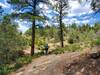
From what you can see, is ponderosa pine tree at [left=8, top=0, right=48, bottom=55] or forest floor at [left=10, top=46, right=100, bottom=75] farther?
ponderosa pine tree at [left=8, top=0, right=48, bottom=55]

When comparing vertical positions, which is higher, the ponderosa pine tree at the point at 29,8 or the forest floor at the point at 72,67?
the ponderosa pine tree at the point at 29,8

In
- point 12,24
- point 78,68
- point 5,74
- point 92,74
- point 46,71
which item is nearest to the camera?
point 92,74

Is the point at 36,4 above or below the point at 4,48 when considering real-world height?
above

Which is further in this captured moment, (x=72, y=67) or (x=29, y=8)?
(x=29, y=8)

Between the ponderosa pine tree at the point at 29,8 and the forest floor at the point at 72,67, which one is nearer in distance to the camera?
the forest floor at the point at 72,67

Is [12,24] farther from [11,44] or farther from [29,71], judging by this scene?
[29,71]

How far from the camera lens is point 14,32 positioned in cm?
2852

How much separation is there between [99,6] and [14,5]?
49.2 ft

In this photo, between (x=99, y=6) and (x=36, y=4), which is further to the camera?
(x=36, y=4)

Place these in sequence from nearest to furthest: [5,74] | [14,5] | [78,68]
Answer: [78,68]
[5,74]
[14,5]

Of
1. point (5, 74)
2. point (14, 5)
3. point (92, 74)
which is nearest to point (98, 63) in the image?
point (92, 74)

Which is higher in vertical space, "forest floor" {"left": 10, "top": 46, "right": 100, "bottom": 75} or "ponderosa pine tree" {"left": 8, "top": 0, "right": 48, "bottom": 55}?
"ponderosa pine tree" {"left": 8, "top": 0, "right": 48, "bottom": 55}

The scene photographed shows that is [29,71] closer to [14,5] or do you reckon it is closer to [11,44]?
[11,44]

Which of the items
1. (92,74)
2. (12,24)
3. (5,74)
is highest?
(12,24)
